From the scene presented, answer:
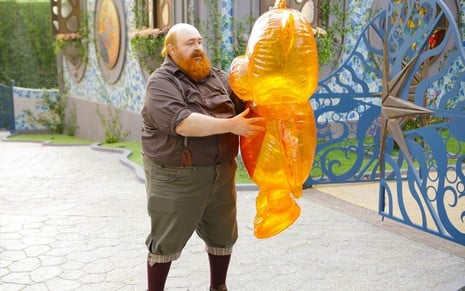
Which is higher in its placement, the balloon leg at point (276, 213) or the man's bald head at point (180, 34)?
the man's bald head at point (180, 34)

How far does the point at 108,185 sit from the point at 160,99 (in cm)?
411

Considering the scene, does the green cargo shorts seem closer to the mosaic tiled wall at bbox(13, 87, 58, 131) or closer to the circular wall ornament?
the circular wall ornament

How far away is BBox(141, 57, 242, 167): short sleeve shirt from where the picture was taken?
2.32 m

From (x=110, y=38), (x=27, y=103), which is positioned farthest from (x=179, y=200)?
(x=27, y=103)

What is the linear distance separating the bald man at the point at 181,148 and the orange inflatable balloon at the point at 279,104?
5.4 inches

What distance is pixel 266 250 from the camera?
3820 millimetres

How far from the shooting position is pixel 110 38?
10.8 m

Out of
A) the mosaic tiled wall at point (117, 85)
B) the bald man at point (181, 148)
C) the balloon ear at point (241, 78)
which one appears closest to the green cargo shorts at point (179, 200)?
the bald man at point (181, 148)

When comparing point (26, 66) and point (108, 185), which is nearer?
point (108, 185)

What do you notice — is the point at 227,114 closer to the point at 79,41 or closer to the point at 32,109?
the point at 79,41

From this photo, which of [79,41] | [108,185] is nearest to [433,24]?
[108,185]

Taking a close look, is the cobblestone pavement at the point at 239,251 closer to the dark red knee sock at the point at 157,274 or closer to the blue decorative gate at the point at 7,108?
the dark red knee sock at the point at 157,274

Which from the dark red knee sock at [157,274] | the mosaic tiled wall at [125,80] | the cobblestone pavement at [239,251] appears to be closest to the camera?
the dark red knee sock at [157,274]

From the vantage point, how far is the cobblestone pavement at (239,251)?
3273 millimetres
